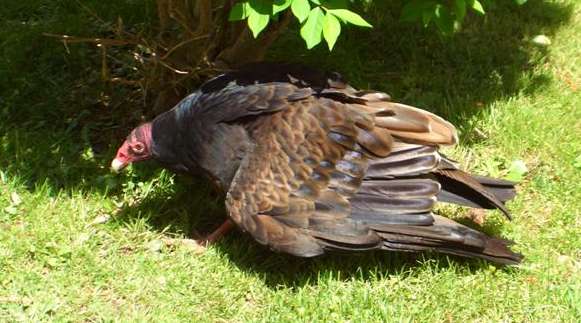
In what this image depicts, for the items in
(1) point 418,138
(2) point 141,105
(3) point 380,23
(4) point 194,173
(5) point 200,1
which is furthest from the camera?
(3) point 380,23

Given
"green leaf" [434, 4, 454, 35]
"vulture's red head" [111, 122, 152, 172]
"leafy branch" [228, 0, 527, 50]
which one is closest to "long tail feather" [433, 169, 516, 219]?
→ "green leaf" [434, 4, 454, 35]

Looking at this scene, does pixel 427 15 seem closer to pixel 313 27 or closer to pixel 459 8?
pixel 459 8

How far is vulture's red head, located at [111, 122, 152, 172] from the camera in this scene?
4.01 meters

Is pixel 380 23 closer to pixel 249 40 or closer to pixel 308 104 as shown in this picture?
pixel 249 40

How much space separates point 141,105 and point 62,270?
1424mm

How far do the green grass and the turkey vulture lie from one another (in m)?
0.31

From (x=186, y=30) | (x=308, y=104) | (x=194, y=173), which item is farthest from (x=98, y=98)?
(x=308, y=104)

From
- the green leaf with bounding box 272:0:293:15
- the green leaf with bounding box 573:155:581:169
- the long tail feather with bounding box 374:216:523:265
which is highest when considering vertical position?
the green leaf with bounding box 272:0:293:15

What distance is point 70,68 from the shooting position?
A: 5102 mm

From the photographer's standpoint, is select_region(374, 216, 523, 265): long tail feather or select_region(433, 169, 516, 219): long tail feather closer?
select_region(374, 216, 523, 265): long tail feather

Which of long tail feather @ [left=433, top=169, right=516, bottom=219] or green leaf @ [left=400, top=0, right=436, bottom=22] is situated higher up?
green leaf @ [left=400, top=0, right=436, bottom=22]

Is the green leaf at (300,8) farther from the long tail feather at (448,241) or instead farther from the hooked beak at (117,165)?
the hooked beak at (117,165)

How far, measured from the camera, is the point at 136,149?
13.2ft

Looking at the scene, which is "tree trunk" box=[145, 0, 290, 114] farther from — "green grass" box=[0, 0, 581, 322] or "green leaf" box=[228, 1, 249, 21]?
"green leaf" box=[228, 1, 249, 21]
